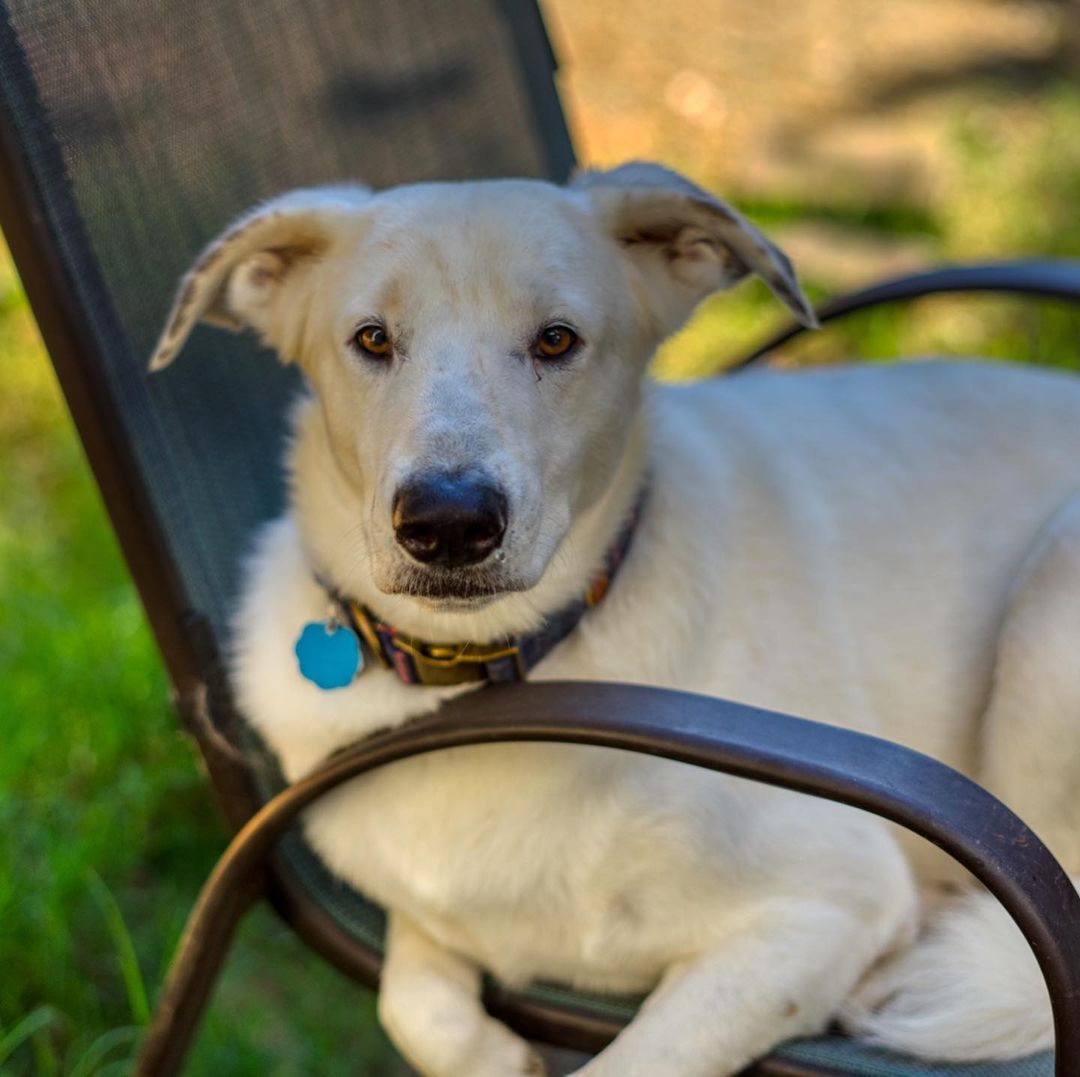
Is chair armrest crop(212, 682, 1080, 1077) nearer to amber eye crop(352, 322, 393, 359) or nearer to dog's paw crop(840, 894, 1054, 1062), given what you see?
dog's paw crop(840, 894, 1054, 1062)

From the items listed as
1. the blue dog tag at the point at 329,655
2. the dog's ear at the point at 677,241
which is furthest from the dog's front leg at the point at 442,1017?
the dog's ear at the point at 677,241

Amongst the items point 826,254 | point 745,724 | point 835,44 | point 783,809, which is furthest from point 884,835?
point 835,44

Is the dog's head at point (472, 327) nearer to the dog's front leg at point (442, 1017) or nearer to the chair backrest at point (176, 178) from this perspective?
the chair backrest at point (176, 178)

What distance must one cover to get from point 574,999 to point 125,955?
0.89 metres

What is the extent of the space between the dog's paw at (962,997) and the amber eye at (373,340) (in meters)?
1.02

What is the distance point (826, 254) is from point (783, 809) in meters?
3.52

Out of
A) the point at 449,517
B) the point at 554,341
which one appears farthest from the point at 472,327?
the point at 449,517

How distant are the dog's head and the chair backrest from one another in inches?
5.4

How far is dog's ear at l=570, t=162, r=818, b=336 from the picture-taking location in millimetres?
1761

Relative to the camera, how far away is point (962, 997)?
1.68 m

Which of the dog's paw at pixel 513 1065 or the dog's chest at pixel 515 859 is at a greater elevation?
the dog's chest at pixel 515 859

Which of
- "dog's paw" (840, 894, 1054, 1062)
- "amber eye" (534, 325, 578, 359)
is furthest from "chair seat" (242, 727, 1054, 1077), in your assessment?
"amber eye" (534, 325, 578, 359)

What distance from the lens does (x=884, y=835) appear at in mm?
1898

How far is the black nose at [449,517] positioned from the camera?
149cm
